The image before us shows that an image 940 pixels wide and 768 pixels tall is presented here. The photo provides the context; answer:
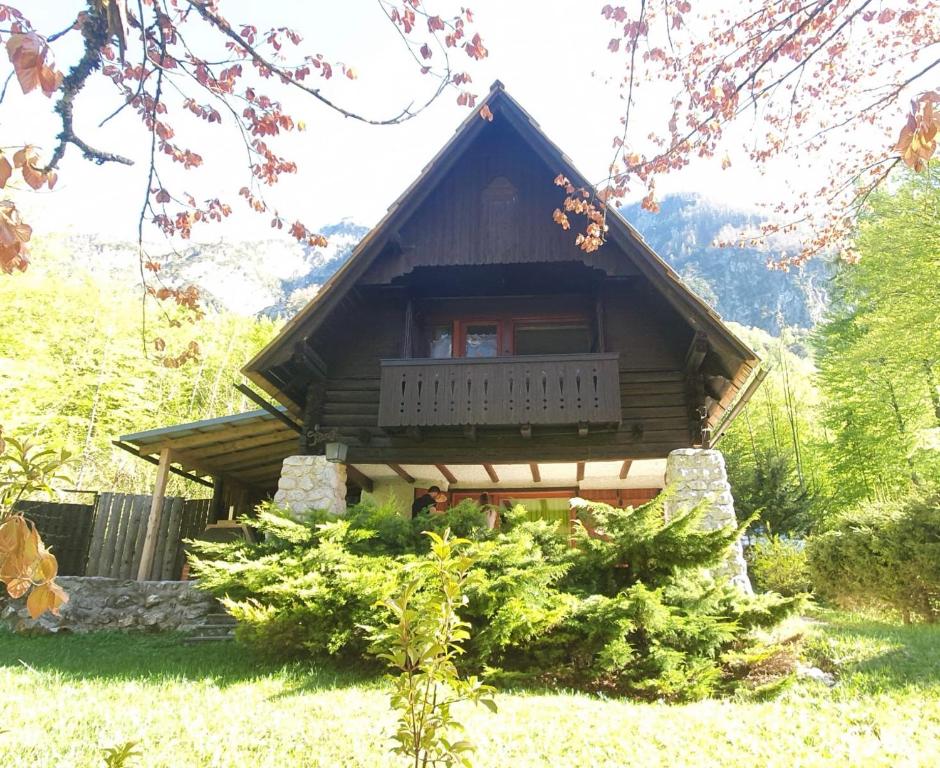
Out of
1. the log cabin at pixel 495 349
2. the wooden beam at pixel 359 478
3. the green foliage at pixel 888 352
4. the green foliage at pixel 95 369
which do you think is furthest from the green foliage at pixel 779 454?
the green foliage at pixel 95 369

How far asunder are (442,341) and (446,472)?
2424 millimetres

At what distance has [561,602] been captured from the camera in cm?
675

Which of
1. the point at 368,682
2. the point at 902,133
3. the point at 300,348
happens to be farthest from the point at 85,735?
the point at 300,348

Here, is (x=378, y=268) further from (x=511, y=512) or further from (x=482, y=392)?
(x=511, y=512)

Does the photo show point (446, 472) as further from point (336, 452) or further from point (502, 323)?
point (502, 323)

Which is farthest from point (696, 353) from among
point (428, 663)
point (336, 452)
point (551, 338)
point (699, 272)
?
point (699, 272)

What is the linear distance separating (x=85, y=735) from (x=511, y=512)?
14.9 feet

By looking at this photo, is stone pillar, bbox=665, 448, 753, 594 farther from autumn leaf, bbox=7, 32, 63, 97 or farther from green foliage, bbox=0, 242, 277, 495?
green foliage, bbox=0, 242, 277, 495

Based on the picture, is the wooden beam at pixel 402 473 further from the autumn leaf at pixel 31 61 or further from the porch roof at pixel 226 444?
the autumn leaf at pixel 31 61

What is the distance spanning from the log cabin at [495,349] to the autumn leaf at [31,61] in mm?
8950

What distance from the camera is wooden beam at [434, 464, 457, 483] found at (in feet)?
39.1

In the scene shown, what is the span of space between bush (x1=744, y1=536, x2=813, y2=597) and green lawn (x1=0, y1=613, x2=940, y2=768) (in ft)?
27.9

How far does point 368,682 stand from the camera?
6465 mm

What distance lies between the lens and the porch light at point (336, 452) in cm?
1129
